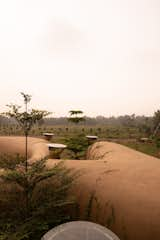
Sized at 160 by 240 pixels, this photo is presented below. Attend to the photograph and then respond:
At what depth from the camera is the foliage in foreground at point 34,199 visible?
3970mm

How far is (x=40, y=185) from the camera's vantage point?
449 centimetres

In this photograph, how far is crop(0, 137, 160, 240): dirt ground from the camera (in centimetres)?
370

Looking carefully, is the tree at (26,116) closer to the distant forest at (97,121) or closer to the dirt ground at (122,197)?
the dirt ground at (122,197)

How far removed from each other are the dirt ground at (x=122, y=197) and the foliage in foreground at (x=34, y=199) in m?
0.34

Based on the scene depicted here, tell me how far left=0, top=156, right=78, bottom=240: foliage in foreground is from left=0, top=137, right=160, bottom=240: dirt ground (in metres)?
0.34

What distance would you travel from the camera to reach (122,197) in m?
4.00

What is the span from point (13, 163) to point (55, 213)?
1215 millimetres

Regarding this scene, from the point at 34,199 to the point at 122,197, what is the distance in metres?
1.66

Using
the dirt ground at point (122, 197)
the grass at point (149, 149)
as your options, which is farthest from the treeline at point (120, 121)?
the dirt ground at point (122, 197)

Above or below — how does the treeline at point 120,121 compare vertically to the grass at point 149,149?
above

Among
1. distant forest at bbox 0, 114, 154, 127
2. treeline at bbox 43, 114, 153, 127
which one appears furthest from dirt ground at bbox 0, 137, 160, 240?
treeline at bbox 43, 114, 153, 127

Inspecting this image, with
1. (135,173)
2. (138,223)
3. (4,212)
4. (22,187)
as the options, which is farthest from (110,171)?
(4,212)

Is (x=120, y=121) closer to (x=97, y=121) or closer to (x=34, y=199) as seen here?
(x=97, y=121)

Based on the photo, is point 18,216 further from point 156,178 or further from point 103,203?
point 156,178
